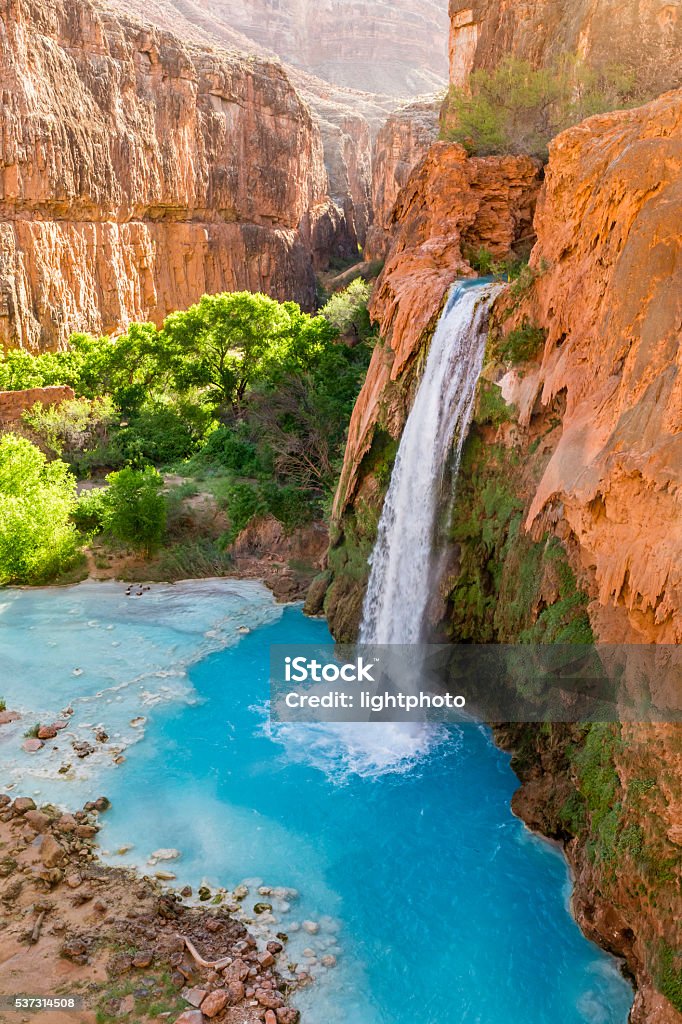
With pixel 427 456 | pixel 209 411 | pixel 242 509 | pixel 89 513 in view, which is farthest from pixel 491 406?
pixel 209 411

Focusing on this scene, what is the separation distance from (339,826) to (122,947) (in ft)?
10.6

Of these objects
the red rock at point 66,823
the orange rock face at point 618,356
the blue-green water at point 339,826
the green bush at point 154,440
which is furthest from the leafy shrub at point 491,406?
the green bush at point 154,440

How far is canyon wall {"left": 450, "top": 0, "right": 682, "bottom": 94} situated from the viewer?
19625mm

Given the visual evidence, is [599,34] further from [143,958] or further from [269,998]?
[143,958]

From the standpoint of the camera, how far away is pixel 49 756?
37.4 feet

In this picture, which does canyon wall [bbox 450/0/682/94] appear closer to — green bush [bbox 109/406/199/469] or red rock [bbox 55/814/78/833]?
green bush [bbox 109/406/199/469]

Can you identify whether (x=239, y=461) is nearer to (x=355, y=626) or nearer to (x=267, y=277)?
(x=355, y=626)

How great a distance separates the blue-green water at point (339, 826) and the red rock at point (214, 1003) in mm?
837

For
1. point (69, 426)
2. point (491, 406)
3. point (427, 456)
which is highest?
point (491, 406)

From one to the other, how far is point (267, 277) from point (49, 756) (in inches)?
1704

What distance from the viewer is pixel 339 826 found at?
32.5ft

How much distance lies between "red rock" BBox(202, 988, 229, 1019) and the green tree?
13654 millimetres

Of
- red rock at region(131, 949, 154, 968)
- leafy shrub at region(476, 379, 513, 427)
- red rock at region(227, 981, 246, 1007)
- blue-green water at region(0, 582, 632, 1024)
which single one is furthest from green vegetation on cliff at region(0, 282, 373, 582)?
red rock at region(227, 981, 246, 1007)

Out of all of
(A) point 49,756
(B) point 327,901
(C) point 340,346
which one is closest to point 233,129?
(C) point 340,346
